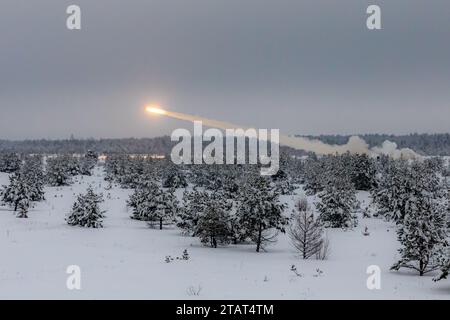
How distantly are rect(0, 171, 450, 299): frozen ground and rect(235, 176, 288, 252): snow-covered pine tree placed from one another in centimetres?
233

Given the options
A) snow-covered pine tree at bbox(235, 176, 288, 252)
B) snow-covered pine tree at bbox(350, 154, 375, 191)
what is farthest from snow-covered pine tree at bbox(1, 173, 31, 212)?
snow-covered pine tree at bbox(350, 154, 375, 191)

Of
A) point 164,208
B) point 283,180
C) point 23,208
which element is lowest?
point 23,208

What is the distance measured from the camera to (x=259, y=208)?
42344mm

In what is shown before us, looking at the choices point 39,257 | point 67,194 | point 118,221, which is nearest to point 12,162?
point 67,194

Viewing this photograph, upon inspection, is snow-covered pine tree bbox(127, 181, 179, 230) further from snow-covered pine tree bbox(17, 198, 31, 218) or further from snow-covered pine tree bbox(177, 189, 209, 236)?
snow-covered pine tree bbox(17, 198, 31, 218)

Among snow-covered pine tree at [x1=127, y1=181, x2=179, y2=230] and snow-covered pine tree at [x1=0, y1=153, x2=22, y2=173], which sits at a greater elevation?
snow-covered pine tree at [x1=0, y1=153, x2=22, y2=173]

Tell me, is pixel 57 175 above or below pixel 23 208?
above

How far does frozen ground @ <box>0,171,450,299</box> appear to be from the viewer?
2230 centimetres

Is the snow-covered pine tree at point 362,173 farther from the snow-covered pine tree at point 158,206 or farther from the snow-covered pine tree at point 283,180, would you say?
the snow-covered pine tree at point 158,206

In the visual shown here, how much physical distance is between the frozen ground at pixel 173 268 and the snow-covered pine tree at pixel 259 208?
2.33m

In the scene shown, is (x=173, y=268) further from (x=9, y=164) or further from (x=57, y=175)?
(x=9, y=164)

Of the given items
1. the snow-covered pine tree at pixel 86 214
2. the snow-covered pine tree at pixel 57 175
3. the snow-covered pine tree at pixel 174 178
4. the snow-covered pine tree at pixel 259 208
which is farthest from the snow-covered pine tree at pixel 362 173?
the snow-covered pine tree at pixel 259 208

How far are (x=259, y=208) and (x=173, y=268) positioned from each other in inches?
563

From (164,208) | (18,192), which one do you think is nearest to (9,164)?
(18,192)
